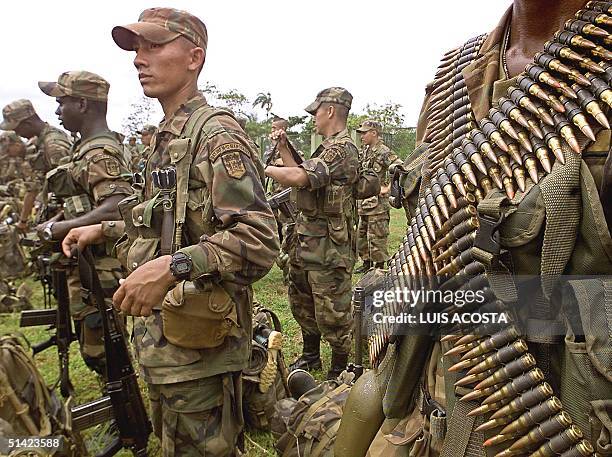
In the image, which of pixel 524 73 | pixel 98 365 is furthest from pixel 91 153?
pixel 524 73

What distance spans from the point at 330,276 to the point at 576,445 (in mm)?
4479

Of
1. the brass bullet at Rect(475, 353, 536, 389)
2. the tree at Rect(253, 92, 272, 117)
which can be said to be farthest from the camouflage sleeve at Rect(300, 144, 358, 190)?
the tree at Rect(253, 92, 272, 117)

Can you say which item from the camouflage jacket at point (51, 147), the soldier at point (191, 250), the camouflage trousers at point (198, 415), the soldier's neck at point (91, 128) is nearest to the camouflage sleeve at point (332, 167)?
the soldier's neck at point (91, 128)

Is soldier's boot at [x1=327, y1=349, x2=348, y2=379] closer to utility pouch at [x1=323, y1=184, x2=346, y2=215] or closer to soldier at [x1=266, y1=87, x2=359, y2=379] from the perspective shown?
soldier at [x1=266, y1=87, x2=359, y2=379]

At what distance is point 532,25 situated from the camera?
4.54ft

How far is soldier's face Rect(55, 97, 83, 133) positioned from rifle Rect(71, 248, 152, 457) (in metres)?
1.44

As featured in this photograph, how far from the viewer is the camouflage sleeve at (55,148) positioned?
6.79 m

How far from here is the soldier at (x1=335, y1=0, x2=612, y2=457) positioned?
A: 101 centimetres

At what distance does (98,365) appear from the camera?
5.03 metres

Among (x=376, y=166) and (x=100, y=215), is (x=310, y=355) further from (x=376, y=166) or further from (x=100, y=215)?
(x=376, y=166)

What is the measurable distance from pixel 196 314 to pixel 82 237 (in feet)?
6.42

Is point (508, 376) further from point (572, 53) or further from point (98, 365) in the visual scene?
point (98, 365)

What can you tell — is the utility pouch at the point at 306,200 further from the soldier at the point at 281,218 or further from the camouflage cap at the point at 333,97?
the camouflage cap at the point at 333,97

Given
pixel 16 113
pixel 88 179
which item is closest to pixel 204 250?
pixel 88 179
